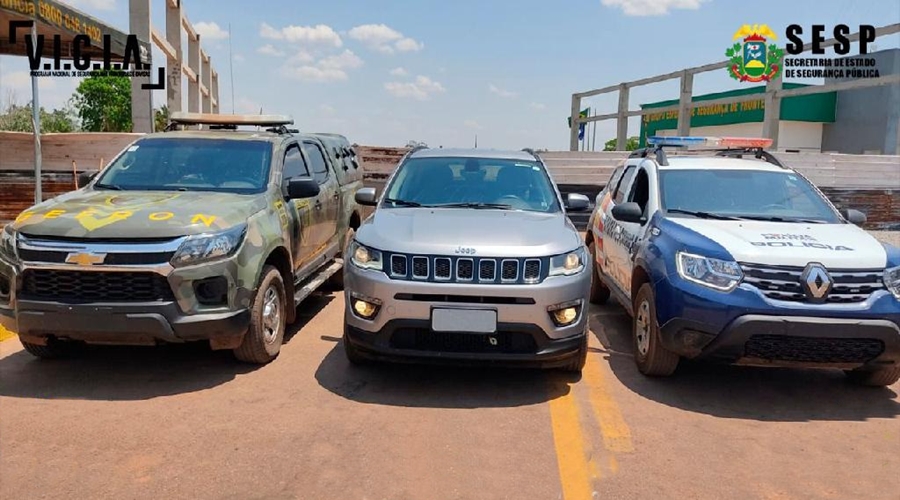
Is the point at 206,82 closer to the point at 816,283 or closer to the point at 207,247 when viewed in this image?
the point at 207,247

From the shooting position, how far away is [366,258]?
15.2 feet

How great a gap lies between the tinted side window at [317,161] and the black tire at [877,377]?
16.9ft

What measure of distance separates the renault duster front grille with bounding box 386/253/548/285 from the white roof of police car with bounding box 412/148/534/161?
6.47 feet

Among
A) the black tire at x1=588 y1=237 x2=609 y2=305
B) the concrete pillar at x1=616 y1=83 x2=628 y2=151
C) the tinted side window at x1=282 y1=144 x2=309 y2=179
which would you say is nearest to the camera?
the tinted side window at x1=282 y1=144 x2=309 y2=179

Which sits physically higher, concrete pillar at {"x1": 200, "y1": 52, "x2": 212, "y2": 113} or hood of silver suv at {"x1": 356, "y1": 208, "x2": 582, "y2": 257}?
concrete pillar at {"x1": 200, "y1": 52, "x2": 212, "y2": 113}

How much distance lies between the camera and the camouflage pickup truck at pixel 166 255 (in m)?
A: 4.36

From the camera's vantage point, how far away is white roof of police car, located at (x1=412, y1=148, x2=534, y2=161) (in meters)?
6.23

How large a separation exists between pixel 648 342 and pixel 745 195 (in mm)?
1686

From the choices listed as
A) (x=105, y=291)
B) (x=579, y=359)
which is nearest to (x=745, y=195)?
(x=579, y=359)

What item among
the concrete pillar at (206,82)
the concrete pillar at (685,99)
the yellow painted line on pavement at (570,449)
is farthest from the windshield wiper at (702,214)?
the concrete pillar at (206,82)

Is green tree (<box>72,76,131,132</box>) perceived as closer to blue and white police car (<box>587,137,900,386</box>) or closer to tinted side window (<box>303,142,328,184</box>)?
tinted side window (<box>303,142,328,184</box>)

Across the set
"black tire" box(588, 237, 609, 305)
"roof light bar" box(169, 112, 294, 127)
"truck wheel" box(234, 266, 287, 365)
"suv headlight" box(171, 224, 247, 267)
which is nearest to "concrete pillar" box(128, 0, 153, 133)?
"roof light bar" box(169, 112, 294, 127)

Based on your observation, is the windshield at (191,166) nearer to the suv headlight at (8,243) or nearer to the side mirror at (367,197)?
the side mirror at (367,197)

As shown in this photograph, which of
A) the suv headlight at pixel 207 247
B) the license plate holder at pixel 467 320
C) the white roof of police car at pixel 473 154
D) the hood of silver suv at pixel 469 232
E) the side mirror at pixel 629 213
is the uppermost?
the white roof of police car at pixel 473 154
